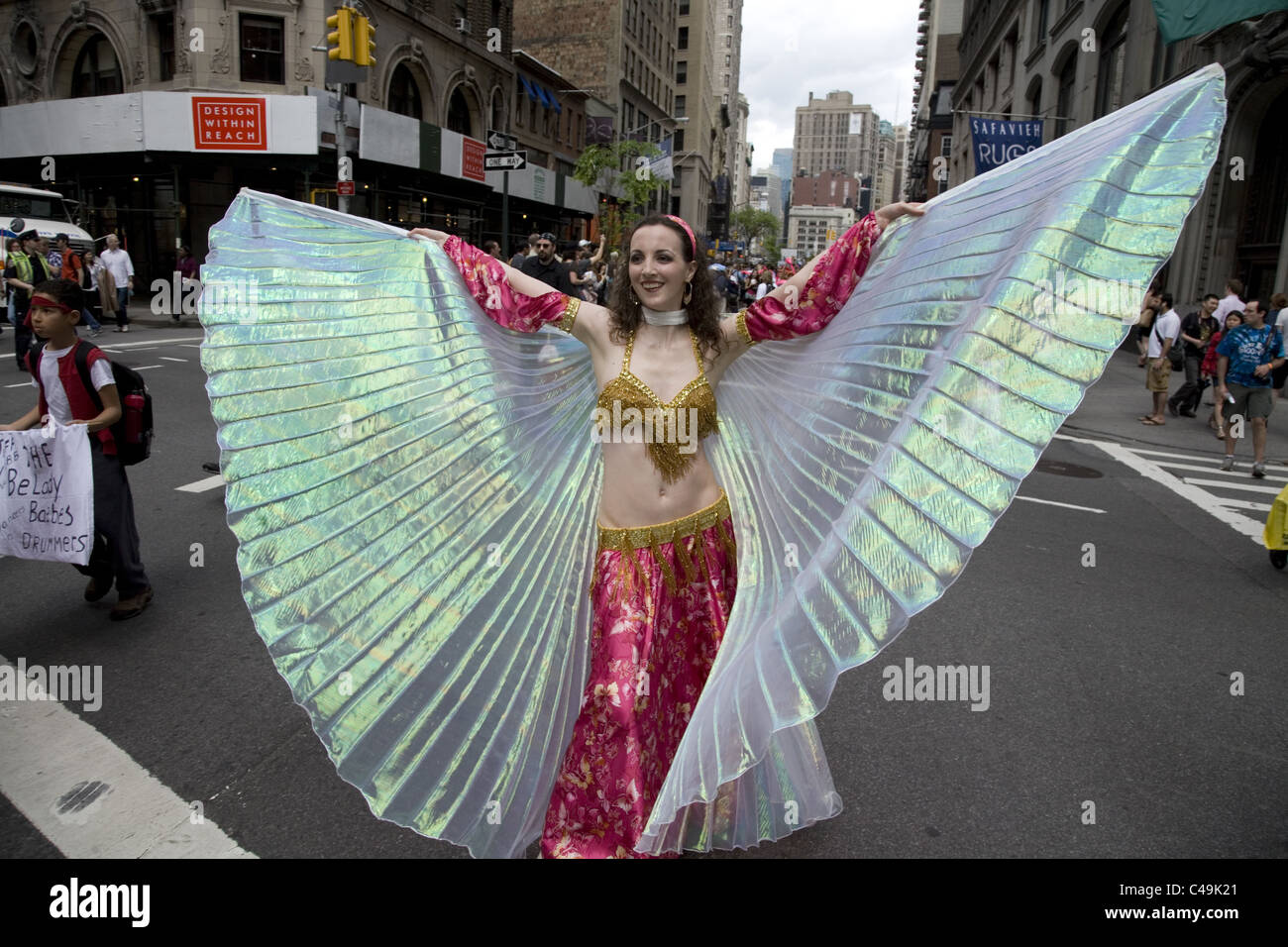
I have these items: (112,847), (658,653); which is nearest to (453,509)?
(658,653)

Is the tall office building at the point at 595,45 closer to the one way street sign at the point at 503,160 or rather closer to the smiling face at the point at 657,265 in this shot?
the one way street sign at the point at 503,160

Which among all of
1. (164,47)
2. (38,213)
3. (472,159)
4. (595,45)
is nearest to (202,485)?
(38,213)

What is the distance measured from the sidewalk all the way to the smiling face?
975cm

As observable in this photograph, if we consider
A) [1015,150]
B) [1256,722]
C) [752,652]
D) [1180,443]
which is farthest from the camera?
[1015,150]

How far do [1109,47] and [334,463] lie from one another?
25.8 metres

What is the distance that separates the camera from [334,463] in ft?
9.04

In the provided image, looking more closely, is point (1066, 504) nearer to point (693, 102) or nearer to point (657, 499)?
point (657, 499)

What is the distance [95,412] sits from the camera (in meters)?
4.57

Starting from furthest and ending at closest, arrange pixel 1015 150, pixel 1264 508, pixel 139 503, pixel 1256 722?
pixel 1015 150 < pixel 1264 508 < pixel 139 503 < pixel 1256 722

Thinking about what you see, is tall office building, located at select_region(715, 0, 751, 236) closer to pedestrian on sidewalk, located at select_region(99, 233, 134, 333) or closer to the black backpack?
pedestrian on sidewalk, located at select_region(99, 233, 134, 333)

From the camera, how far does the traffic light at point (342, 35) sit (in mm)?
13156

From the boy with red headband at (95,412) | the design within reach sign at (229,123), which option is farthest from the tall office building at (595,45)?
the boy with red headband at (95,412)

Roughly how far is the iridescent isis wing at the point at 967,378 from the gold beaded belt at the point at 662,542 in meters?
0.35
